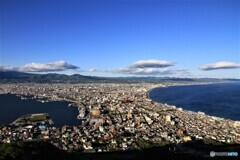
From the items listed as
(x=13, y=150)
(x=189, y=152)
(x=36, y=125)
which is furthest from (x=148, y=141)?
(x=36, y=125)

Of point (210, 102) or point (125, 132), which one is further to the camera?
point (210, 102)

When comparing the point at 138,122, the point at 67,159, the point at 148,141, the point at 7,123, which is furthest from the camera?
the point at 7,123

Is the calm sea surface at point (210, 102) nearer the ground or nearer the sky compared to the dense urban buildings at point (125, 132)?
nearer the sky

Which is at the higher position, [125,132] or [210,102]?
[210,102]

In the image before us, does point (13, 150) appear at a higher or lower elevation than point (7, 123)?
higher

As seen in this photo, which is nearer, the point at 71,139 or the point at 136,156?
the point at 136,156

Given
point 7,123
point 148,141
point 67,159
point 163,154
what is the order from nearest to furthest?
point 67,159, point 163,154, point 148,141, point 7,123

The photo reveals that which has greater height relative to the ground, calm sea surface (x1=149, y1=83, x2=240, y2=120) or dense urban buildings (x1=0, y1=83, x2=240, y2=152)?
calm sea surface (x1=149, y1=83, x2=240, y2=120)

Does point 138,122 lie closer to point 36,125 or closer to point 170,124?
point 170,124

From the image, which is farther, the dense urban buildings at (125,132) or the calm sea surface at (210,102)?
the calm sea surface at (210,102)

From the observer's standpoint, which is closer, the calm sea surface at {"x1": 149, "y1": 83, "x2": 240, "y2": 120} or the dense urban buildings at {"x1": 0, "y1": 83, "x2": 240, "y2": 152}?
the dense urban buildings at {"x1": 0, "y1": 83, "x2": 240, "y2": 152}
